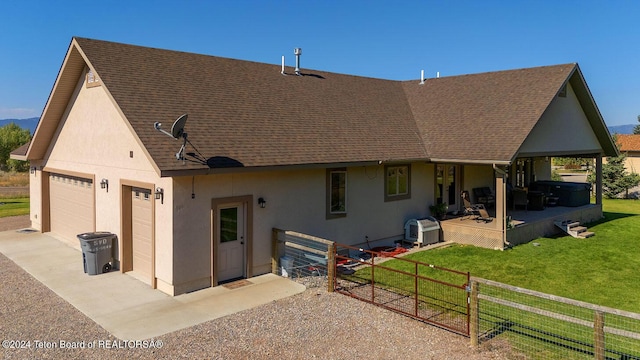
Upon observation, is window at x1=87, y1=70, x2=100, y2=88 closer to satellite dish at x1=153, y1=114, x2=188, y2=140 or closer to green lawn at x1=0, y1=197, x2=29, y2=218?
satellite dish at x1=153, y1=114, x2=188, y2=140

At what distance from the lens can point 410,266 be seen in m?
13.0

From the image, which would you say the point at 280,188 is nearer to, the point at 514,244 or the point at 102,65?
the point at 102,65

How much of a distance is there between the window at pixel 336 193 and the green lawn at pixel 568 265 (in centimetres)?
278

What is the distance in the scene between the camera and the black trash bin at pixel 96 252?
1178cm

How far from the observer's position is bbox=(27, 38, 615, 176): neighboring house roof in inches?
458

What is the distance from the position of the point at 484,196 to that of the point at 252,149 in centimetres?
1160

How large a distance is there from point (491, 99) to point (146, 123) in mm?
13225

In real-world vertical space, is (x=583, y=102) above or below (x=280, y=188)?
above

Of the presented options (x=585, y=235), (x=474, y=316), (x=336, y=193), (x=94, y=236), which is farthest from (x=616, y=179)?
(x=94, y=236)

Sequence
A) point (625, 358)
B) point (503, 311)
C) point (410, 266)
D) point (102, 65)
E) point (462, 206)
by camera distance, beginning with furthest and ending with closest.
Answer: point (462, 206) < point (410, 266) < point (102, 65) < point (503, 311) < point (625, 358)

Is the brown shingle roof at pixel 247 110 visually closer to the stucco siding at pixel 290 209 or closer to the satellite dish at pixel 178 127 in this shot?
the satellite dish at pixel 178 127

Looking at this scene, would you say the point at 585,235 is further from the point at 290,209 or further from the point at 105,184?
the point at 105,184

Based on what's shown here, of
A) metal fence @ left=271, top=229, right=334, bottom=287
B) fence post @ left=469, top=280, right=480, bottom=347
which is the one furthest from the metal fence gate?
metal fence @ left=271, top=229, right=334, bottom=287

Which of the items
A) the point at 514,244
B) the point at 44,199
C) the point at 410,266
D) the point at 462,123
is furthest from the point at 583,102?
the point at 44,199
